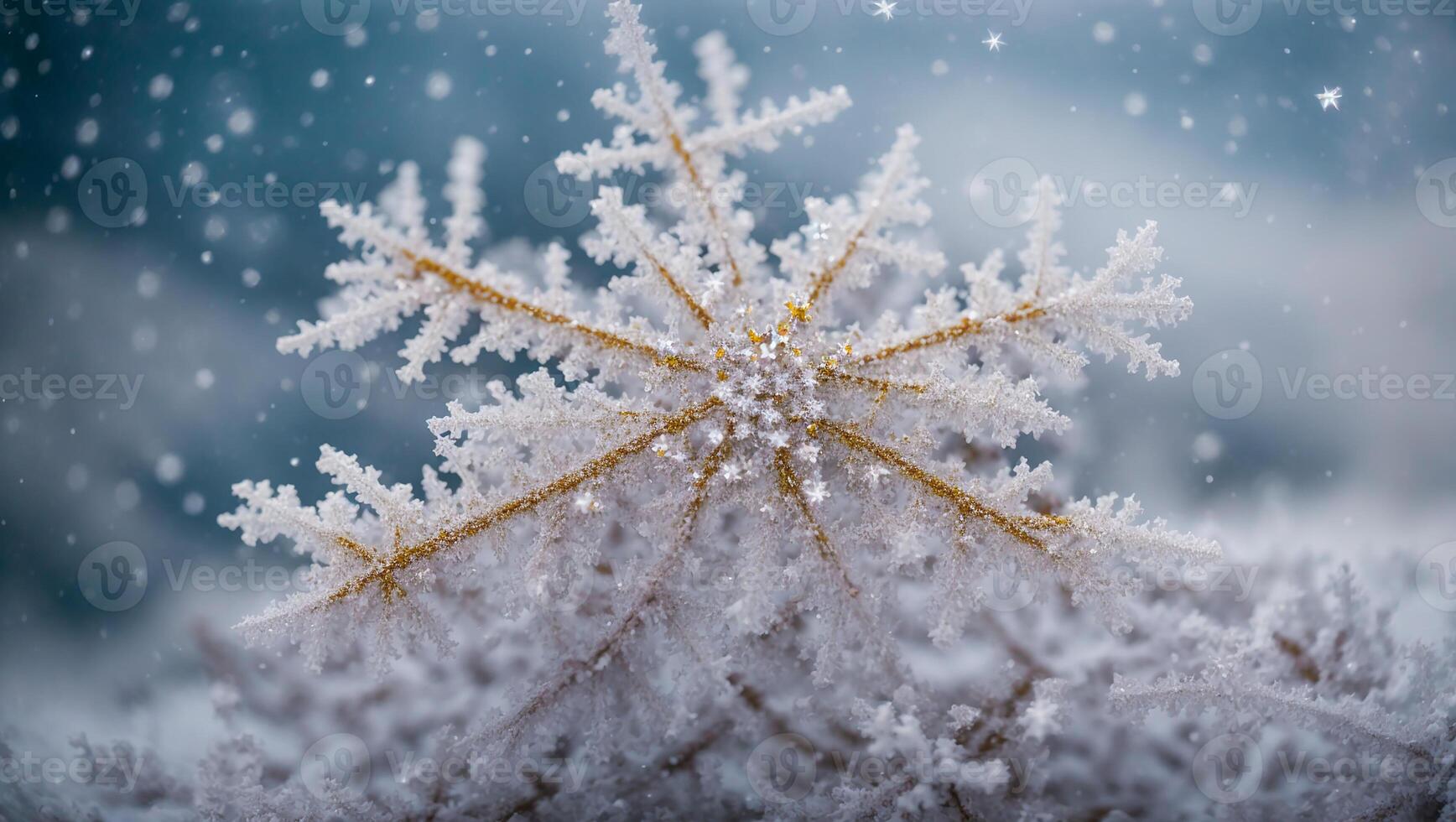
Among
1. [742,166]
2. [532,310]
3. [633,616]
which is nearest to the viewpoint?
[532,310]

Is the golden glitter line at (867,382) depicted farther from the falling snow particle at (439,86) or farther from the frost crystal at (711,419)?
the falling snow particle at (439,86)

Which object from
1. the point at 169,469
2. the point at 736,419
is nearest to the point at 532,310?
the point at 736,419

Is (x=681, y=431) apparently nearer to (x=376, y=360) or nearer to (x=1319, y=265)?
(x=376, y=360)

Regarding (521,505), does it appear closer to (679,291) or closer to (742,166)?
(679,291)

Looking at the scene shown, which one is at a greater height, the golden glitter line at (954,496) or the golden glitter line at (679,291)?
the golden glitter line at (679,291)

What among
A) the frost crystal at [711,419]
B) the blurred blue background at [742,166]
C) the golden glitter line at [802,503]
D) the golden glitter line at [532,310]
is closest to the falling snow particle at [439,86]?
Answer: the blurred blue background at [742,166]

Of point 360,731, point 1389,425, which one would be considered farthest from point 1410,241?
point 360,731

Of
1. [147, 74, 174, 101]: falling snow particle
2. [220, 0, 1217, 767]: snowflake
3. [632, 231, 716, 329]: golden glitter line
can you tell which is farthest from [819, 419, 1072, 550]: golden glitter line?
[147, 74, 174, 101]: falling snow particle
